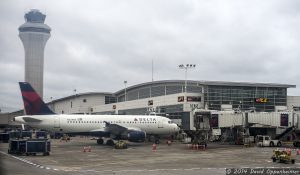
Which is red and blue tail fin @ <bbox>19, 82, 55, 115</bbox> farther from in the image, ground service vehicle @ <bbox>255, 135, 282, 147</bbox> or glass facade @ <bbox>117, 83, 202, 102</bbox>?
glass facade @ <bbox>117, 83, 202, 102</bbox>

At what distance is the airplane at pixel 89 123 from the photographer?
48656 mm

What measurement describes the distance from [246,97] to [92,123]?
1650 inches

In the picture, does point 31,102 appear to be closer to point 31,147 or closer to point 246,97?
point 31,147

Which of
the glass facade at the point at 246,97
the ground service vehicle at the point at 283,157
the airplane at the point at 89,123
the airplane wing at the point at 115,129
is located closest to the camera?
the ground service vehicle at the point at 283,157

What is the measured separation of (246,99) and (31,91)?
1940 inches

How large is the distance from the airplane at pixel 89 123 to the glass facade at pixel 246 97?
77.4 feet

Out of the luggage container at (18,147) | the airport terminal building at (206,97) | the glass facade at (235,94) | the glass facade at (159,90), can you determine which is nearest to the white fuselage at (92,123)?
the luggage container at (18,147)

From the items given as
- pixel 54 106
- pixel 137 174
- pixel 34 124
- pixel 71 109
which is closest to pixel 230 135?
pixel 34 124

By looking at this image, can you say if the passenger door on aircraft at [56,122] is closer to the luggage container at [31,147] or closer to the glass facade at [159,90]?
the luggage container at [31,147]

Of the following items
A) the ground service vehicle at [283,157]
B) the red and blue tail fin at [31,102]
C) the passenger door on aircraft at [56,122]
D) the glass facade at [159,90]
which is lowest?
the ground service vehicle at [283,157]

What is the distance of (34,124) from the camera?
48.4 meters

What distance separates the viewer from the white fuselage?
1916 inches

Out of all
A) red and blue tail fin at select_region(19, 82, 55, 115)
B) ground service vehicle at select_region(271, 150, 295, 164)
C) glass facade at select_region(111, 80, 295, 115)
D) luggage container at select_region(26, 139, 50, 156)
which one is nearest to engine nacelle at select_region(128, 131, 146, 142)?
red and blue tail fin at select_region(19, 82, 55, 115)

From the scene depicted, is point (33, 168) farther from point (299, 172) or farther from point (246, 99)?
point (246, 99)
